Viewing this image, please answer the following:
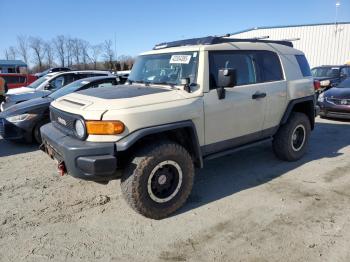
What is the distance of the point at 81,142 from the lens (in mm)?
3434

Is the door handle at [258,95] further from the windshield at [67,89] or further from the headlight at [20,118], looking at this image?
the headlight at [20,118]

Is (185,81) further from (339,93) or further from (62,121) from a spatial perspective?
(339,93)

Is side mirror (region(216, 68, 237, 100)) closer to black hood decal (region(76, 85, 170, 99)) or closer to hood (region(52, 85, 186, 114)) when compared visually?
hood (region(52, 85, 186, 114))

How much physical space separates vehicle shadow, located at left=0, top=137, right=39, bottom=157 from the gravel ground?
3.91 ft

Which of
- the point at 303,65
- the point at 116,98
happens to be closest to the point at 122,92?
the point at 116,98

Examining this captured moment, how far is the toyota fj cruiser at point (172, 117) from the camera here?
3.35 meters

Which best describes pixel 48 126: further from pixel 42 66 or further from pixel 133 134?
pixel 42 66

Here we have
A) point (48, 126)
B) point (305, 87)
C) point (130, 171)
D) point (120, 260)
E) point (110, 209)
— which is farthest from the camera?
point (305, 87)

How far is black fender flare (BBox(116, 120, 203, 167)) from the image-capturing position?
3305 mm

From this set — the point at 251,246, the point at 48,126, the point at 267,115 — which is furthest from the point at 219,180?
the point at 48,126

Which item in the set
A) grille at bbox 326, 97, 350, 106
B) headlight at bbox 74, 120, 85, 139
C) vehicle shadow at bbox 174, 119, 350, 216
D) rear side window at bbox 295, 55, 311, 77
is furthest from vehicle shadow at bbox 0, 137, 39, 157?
grille at bbox 326, 97, 350, 106

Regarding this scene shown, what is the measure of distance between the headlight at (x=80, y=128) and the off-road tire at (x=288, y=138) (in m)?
3.34

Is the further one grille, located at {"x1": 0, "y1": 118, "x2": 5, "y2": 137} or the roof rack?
grille, located at {"x1": 0, "y1": 118, "x2": 5, "y2": 137}

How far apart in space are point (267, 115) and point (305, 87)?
119 cm
